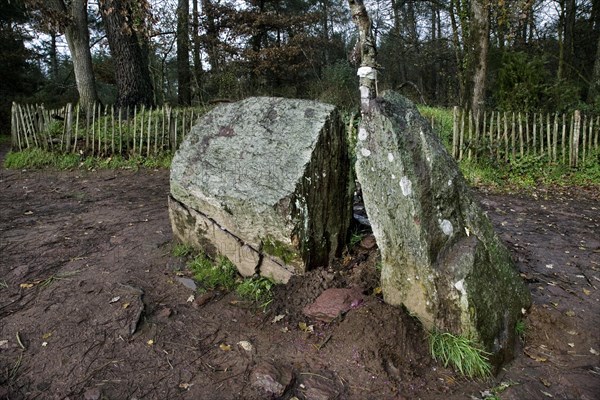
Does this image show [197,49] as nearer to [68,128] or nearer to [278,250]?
[68,128]

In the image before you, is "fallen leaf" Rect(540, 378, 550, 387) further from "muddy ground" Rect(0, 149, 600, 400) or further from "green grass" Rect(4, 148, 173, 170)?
"green grass" Rect(4, 148, 173, 170)

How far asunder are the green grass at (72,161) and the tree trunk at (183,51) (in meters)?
6.98

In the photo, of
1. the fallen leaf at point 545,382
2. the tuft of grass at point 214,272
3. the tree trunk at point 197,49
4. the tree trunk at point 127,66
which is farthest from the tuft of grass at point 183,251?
the tree trunk at point 197,49

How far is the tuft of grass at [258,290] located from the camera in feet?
11.6

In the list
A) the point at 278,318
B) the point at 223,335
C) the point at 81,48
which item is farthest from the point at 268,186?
the point at 81,48

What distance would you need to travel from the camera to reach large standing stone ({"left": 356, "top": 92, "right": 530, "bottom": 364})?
9.35ft

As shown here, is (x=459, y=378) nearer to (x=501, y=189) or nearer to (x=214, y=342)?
(x=214, y=342)

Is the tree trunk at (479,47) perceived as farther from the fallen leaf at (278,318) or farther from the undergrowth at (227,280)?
the fallen leaf at (278,318)

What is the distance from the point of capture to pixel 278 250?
3582mm

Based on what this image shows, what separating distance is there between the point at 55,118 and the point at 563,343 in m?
9.97

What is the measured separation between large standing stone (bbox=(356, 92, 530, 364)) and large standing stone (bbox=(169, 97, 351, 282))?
0.55 metres

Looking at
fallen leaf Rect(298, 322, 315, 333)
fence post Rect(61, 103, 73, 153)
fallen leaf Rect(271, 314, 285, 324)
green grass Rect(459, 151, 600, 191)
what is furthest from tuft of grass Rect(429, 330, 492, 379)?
fence post Rect(61, 103, 73, 153)

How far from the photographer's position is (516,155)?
8.70 metres

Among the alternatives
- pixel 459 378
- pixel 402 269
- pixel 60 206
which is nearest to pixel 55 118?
pixel 60 206
